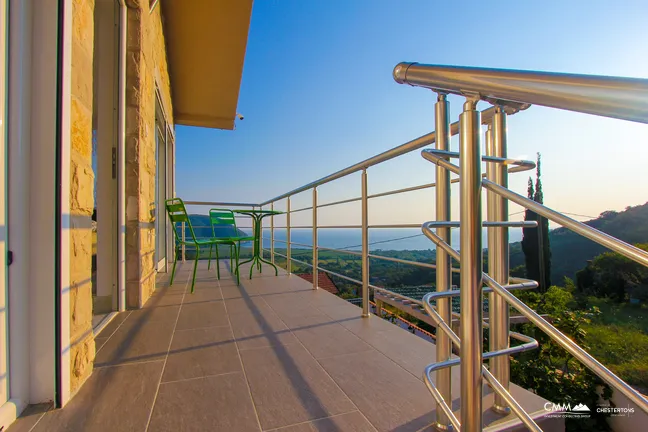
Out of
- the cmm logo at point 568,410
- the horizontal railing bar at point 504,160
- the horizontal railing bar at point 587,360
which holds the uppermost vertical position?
the horizontal railing bar at point 504,160

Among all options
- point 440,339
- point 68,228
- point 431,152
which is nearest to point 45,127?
point 68,228

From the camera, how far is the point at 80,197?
91 cm

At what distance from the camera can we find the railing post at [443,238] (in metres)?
0.65

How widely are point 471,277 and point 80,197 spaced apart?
1047 millimetres

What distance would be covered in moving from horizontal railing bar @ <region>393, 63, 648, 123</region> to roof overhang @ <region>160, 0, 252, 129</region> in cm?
284

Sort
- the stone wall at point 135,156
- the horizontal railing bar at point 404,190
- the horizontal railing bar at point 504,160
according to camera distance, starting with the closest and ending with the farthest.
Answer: the horizontal railing bar at point 504,160, the horizontal railing bar at point 404,190, the stone wall at point 135,156

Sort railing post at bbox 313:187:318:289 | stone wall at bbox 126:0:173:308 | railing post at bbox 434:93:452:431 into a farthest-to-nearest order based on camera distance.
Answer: railing post at bbox 313:187:318:289 < stone wall at bbox 126:0:173:308 < railing post at bbox 434:93:452:431

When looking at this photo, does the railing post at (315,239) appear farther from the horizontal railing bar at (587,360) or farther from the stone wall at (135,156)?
the horizontal railing bar at (587,360)

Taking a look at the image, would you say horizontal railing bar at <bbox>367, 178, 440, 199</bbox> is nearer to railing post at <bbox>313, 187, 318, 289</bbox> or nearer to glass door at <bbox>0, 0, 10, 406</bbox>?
railing post at <bbox>313, 187, 318, 289</bbox>

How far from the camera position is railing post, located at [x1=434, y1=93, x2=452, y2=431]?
2.14 ft

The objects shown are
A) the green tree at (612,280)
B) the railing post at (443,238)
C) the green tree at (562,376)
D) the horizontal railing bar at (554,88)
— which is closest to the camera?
the horizontal railing bar at (554,88)

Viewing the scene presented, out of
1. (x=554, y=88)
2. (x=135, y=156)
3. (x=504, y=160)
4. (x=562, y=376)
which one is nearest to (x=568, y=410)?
(x=504, y=160)

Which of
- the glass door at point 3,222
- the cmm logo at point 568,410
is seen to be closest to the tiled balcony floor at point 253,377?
the cmm logo at point 568,410

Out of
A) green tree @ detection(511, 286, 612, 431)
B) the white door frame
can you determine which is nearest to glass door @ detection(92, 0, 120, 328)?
the white door frame
